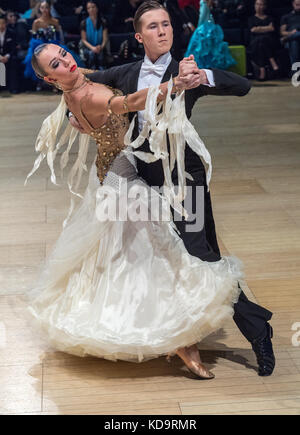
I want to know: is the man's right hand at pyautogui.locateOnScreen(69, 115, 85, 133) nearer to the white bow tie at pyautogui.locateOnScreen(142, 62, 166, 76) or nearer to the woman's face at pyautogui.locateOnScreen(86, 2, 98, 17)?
the white bow tie at pyautogui.locateOnScreen(142, 62, 166, 76)

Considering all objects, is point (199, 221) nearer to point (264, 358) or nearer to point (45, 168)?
point (264, 358)

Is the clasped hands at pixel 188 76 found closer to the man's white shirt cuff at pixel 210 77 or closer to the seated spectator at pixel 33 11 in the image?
the man's white shirt cuff at pixel 210 77

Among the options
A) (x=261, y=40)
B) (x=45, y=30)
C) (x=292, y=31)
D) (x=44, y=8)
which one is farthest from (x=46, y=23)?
(x=292, y=31)

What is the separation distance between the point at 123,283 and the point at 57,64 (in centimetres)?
94

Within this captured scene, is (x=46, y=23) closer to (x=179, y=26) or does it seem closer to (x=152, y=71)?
(x=179, y=26)

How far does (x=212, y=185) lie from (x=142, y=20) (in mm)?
2963

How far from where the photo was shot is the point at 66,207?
5492 millimetres

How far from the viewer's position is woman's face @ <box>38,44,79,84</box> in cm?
308

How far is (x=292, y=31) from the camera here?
10367mm

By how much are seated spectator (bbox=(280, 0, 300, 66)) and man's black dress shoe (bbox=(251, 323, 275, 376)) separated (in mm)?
7816

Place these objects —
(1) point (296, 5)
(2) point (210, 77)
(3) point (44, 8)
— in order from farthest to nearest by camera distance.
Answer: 1. (1) point (296, 5)
2. (3) point (44, 8)
3. (2) point (210, 77)

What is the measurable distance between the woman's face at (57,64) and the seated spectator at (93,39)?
7.41 metres

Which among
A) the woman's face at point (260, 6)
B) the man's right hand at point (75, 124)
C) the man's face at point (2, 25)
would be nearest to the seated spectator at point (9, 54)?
the man's face at point (2, 25)

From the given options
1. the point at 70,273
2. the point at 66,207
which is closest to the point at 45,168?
the point at 66,207
